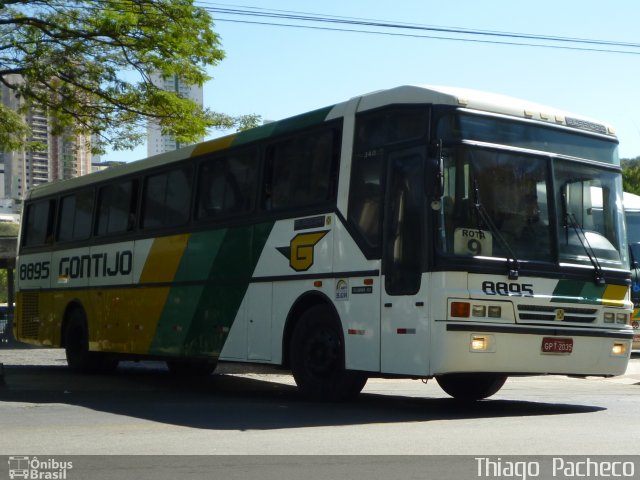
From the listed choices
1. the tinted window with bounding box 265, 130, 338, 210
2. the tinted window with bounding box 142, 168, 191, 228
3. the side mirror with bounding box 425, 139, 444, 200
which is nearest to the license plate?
the side mirror with bounding box 425, 139, 444, 200

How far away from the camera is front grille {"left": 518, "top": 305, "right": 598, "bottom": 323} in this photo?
39.1 ft

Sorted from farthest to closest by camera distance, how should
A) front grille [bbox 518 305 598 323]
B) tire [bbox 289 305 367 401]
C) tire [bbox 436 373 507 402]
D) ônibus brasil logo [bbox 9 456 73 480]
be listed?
tire [bbox 436 373 507 402], tire [bbox 289 305 367 401], front grille [bbox 518 305 598 323], ônibus brasil logo [bbox 9 456 73 480]

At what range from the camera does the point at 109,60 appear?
2358 centimetres

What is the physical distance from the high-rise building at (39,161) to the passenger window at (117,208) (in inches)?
240

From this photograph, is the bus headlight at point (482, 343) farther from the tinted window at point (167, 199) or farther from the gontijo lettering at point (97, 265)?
the gontijo lettering at point (97, 265)

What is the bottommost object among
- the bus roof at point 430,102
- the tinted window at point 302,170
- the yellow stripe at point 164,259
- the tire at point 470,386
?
the tire at point 470,386

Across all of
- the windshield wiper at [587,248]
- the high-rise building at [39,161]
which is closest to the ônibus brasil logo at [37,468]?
the windshield wiper at [587,248]

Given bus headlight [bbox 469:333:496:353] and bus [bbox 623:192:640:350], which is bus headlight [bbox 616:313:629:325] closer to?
bus headlight [bbox 469:333:496:353]

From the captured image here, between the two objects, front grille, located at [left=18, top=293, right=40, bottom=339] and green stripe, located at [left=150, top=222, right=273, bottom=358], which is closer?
green stripe, located at [left=150, top=222, right=273, bottom=358]

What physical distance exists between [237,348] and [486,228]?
4.58 meters

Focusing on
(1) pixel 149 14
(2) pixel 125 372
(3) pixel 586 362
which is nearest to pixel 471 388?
(3) pixel 586 362

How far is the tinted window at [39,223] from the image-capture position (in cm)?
2139

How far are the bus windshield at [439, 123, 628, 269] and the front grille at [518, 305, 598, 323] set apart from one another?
1.72 ft

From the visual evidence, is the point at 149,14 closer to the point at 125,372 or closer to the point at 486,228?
the point at 125,372
